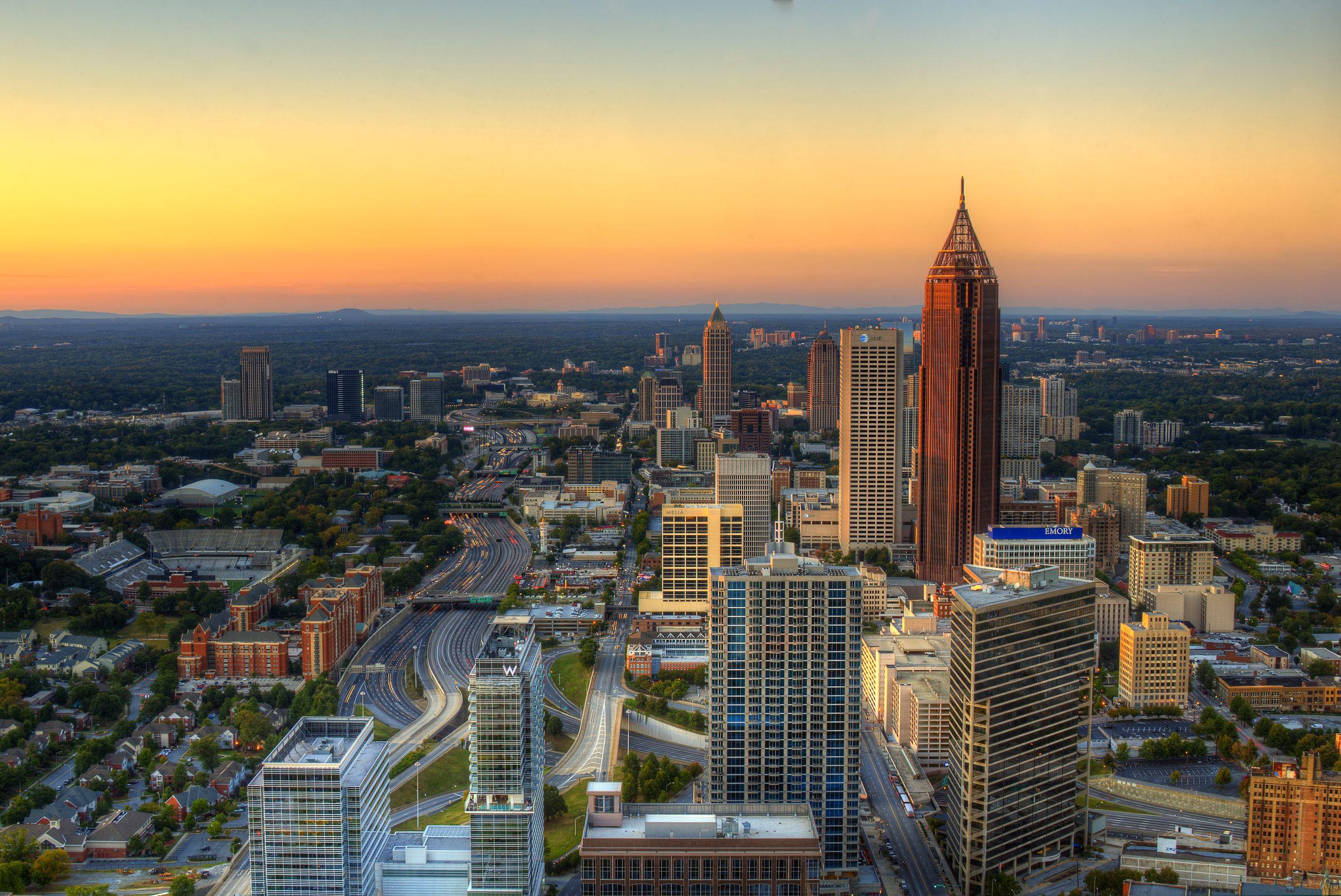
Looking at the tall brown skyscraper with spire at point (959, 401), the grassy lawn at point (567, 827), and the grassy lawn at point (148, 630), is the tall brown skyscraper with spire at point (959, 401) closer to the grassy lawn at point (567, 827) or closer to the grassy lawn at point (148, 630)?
the grassy lawn at point (567, 827)

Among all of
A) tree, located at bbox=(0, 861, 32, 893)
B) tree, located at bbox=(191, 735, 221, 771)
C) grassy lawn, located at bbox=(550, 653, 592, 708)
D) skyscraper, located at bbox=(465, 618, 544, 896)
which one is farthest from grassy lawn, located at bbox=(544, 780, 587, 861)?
tree, located at bbox=(0, 861, 32, 893)

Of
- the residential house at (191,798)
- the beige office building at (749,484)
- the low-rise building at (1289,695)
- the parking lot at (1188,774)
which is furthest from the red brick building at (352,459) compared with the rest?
the parking lot at (1188,774)

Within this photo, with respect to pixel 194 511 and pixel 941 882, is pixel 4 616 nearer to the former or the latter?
pixel 194 511

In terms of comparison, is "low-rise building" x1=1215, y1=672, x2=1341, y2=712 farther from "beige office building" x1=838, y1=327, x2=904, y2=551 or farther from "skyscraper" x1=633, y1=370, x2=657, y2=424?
"skyscraper" x1=633, y1=370, x2=657, y2=424

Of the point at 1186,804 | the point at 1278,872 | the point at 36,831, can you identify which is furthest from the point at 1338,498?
the point at 36,831

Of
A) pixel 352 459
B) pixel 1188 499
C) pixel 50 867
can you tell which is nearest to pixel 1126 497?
pixel 1188 499
